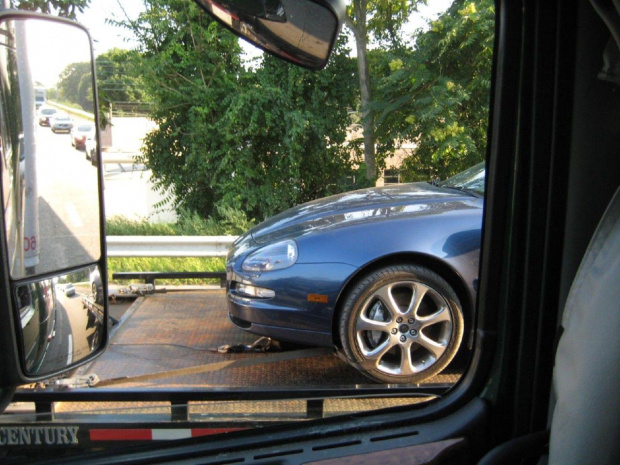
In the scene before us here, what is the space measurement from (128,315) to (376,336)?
1794 mm

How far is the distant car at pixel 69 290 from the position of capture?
1664 millimetres

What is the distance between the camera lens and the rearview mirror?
156cm

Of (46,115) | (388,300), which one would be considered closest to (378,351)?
(388,300)

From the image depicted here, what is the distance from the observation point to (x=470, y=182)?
4.36 m

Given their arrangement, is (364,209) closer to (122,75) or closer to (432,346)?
(432,346)

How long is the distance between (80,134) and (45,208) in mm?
258

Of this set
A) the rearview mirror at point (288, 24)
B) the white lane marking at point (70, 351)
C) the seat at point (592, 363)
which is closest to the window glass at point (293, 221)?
the white lane marking at point (70, 351)

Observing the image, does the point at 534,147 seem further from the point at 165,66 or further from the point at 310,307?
the point at 165,66

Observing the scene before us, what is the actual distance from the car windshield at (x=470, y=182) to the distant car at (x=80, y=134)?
2833 mm

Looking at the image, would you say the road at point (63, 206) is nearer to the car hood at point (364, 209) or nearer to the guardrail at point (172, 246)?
the car hood at point (364, 209)

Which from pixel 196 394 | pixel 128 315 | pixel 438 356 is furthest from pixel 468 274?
pixel 128 315

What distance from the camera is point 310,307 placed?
3648 mm

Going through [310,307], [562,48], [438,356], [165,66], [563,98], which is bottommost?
[438,356]

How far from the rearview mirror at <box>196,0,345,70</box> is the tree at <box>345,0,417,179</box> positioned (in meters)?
7.01
